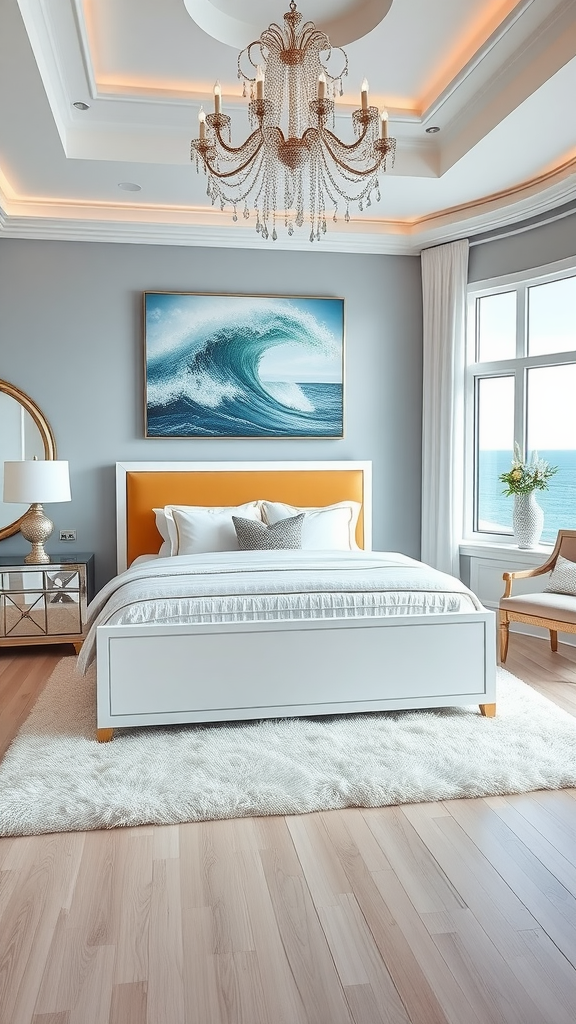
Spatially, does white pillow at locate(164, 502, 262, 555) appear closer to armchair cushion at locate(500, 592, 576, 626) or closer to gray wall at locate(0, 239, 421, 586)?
gray wall at locate(0, 239, 421, 586)

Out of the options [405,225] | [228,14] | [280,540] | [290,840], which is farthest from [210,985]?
[405,225]

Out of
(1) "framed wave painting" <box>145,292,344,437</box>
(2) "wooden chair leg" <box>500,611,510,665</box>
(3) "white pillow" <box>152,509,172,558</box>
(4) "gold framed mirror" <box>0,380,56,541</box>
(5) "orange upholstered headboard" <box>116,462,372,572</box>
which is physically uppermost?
(1) "framed wave painting" <box>145,292,344,437</box>

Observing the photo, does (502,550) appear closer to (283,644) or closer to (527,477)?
(527,477)

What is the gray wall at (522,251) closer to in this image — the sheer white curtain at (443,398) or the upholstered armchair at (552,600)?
the sheer white curtain at (443,398)

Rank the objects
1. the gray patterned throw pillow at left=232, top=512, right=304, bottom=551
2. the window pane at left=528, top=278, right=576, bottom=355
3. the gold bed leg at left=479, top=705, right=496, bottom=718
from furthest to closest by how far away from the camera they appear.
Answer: the window pane at left=528, top=278, right=576, bottom=355, the gray patterned throw pillow at left=232, top=512, right=304, bottom=551, the gold bed leg at left=479, top=705, right=496, bottom=718

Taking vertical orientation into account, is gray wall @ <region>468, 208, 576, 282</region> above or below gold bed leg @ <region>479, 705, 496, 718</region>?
above

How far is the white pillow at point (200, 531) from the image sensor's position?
4.35 m

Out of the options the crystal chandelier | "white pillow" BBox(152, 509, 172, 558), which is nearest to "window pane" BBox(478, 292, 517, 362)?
the crystal chandelier

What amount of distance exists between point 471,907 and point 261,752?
1.09 meters

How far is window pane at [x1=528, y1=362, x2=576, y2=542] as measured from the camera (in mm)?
4578

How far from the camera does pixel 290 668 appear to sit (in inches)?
122

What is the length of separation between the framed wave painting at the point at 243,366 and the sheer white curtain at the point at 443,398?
0.63 meters

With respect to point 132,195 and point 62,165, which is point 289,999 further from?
point 132,195

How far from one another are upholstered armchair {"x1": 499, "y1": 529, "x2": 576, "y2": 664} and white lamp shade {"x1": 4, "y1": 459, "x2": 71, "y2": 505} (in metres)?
2.66
